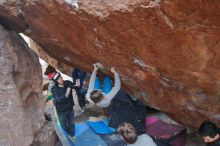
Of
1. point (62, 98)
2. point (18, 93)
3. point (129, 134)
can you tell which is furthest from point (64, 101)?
point (129, 134)

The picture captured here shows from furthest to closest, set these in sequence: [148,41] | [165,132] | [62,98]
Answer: [165,132] < [62,98] < [148,41]

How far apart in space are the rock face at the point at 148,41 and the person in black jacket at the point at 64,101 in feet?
1.87

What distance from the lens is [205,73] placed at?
5.88m

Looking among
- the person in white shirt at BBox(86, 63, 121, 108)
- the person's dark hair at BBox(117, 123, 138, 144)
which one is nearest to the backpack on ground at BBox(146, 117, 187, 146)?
the person in white shirt at BBox(86, 63, 121, 108)

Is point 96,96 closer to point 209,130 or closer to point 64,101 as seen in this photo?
point 64,101

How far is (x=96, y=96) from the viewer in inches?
257

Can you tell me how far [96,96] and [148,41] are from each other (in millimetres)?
1332

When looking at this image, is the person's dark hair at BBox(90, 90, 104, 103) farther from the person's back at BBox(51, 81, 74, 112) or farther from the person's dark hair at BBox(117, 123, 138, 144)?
the person's dark hair at BBox(117, 123, 138, 144)

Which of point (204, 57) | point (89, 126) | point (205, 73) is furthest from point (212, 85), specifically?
point (89, 126)

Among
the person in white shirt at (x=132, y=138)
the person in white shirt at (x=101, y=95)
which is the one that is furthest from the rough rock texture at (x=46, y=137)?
the person in white shirt at (x=132, y=138)

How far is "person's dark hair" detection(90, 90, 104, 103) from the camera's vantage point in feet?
21.4

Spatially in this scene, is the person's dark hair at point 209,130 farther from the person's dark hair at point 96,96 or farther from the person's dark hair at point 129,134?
the person's dark hair at point 96,96

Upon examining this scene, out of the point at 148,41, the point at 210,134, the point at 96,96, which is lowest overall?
the point at 96,96

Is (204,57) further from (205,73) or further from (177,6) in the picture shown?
(177,6)
